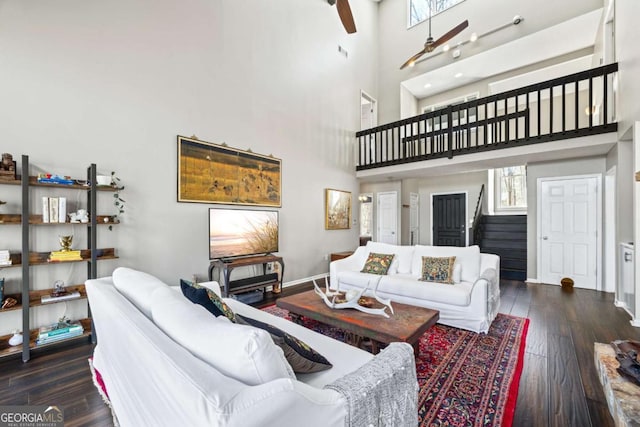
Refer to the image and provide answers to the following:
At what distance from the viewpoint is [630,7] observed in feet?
11.2

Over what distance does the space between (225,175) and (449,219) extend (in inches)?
259

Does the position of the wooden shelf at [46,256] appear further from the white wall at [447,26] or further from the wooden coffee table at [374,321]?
the white wall at [447,26]

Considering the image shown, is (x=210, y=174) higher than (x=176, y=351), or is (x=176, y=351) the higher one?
(x=210, y=174)

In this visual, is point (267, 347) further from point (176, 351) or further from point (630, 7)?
point (630, 7)

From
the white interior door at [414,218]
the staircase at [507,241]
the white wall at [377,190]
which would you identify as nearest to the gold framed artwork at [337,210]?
the white wall at [377,190]

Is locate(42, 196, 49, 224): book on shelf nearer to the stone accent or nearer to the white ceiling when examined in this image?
the stone accent

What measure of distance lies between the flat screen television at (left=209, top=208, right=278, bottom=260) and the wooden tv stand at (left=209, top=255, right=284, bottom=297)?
5.5 inches

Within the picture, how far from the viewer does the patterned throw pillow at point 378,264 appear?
4.02 metres

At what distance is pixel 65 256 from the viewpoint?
268 centimetres

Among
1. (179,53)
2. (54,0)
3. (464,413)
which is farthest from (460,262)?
(54,0)

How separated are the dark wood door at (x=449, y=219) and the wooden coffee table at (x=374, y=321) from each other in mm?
6139

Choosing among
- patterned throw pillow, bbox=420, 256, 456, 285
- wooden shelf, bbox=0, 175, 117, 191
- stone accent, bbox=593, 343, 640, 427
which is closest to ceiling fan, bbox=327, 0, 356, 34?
patterned throw pillow, bbox=420, 256, 456, 285

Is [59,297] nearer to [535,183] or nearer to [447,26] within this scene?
[535,183]

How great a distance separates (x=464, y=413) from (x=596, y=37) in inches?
311
